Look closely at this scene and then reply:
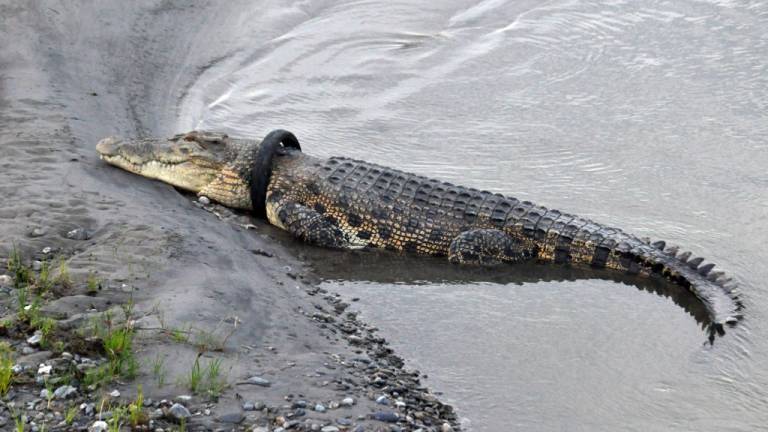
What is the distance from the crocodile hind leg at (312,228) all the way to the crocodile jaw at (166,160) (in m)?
1.00

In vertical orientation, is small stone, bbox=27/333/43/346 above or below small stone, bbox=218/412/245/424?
above

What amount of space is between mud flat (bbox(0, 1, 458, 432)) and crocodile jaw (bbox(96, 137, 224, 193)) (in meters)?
0.16

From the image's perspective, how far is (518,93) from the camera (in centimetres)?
1138

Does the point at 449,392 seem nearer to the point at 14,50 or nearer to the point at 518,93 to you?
the point at 518,93

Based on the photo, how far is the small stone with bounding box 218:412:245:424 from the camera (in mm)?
5034

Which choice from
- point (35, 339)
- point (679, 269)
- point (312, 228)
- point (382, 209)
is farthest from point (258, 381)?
point (679, 269)

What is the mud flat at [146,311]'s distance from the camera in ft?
16.9

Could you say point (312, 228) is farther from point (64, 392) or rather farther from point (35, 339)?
point (64, 392)

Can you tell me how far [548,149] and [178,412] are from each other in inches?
237

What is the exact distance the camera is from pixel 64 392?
5016mm

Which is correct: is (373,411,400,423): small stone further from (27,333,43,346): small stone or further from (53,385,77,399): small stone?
(27,333,43,346): small stone

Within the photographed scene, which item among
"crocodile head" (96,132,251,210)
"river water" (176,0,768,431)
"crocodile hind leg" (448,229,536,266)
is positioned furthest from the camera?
"crocodile head" (96,132,251,210)

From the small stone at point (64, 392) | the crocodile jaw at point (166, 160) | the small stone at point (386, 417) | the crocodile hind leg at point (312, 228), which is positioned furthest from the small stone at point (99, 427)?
the crocodile jaw at point (166, 160)

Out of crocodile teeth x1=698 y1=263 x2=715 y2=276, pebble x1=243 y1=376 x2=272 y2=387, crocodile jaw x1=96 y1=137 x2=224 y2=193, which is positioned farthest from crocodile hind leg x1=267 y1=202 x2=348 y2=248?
pebble x1=243 y1=376 x2=272 y2=387
